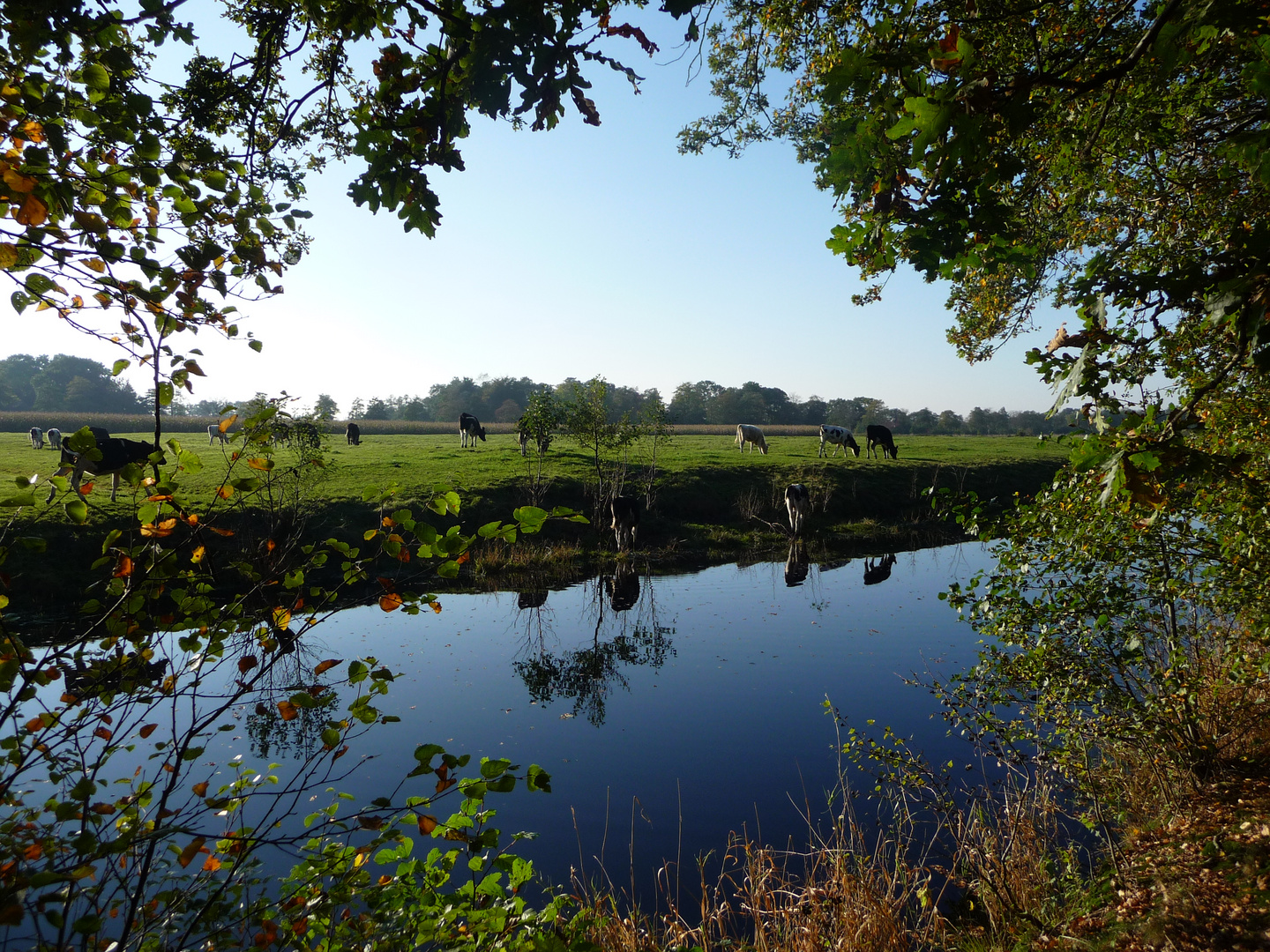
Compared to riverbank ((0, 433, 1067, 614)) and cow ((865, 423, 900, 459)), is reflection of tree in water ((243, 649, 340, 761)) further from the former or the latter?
cow ((865, 423, 900, 459))

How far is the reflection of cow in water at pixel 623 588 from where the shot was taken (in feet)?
59.8

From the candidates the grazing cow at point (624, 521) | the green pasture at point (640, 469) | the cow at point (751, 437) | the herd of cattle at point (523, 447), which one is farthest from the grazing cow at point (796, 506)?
the cow at point (751, 437)

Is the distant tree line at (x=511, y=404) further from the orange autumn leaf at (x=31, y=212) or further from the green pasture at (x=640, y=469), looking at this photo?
the orange autumn leaf at (x=31, y=212)

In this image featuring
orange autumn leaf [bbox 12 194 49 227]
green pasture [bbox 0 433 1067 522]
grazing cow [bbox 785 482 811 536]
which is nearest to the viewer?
orange autumn leaf [bbox 12 194 49 227]

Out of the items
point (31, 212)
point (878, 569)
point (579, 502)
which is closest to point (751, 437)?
point (579, 502)

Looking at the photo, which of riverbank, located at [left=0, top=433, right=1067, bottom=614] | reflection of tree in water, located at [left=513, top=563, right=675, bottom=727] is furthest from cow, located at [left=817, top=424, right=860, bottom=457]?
reflection of tree in water, located at [left=513, top=563, right=675, bottom=727]

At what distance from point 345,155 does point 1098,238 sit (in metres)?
9.44

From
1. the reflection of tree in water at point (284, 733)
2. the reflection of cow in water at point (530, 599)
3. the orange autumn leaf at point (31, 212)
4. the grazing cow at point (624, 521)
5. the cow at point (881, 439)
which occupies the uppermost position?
the orange autumn leaf at point (31, 212)

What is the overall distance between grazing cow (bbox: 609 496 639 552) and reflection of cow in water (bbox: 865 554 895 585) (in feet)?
25.2

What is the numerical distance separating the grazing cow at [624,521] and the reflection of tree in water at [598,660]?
476 centimetres

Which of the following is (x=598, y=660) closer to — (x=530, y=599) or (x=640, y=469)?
(x=530, y=599)

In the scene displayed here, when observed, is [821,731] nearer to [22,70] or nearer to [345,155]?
[345,155]

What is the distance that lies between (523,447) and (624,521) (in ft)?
35.9

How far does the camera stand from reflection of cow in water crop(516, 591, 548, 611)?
1786 cm
